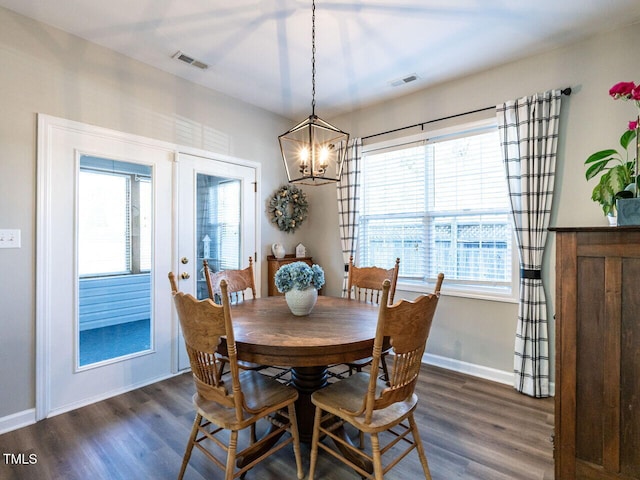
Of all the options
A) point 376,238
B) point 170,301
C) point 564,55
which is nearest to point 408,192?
point 376,238

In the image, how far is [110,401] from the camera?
8.36 feet

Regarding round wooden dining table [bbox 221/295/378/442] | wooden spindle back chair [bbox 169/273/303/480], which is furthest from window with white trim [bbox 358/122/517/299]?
wooden spindle back chair [bbox 169/273/303/480]

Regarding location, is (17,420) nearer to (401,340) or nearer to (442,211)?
(401,340)

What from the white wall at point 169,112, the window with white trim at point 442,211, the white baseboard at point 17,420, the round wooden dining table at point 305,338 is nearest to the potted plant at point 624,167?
the white wall at point 169,112

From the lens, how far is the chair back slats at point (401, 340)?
4.43 ft

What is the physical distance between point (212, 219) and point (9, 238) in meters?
1.57

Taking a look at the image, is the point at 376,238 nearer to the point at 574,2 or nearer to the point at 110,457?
the point at 574,2

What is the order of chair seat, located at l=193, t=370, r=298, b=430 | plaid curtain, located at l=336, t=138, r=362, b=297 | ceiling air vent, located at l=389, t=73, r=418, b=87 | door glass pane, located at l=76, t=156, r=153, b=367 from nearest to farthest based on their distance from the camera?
chair seat, located at l=193, t=370, r=298, b=430 < door glass pane, located at l=76, t=156, r=153, b=367 < ceiling air vent, located at l=389, t=73, r=418, b=87 < plaid curtain, located at l=336, t=138, r=362, b=297

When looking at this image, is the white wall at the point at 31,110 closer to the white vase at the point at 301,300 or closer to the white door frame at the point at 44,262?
the white door frame at the point at 44,262

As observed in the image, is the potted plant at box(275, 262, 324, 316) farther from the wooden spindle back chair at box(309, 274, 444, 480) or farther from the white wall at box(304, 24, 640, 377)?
the white wall at box(304, 24, 640, 377)

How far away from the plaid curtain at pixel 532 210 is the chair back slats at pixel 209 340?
2.38 metres

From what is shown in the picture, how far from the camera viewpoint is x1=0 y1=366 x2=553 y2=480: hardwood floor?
1.75 meters

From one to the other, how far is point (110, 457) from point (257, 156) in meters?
3.00

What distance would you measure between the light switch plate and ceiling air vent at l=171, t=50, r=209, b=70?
1.81 meters
